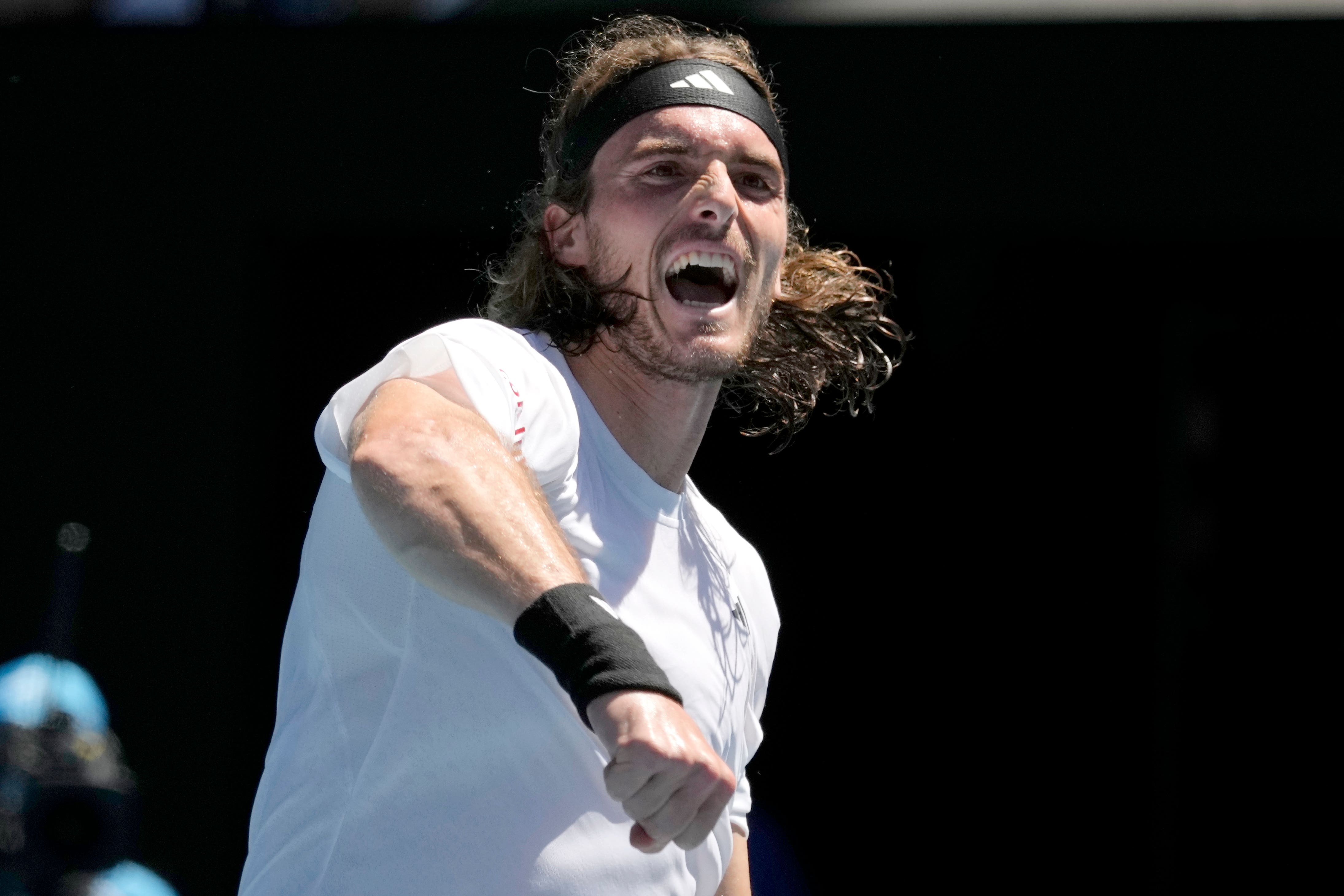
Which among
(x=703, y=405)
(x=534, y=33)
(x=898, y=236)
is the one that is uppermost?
(x=534, y=33)

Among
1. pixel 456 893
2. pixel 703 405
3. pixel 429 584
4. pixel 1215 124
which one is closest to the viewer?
pixel 429 584

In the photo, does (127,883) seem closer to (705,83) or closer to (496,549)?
(705,83)

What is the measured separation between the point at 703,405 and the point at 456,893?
83 cm

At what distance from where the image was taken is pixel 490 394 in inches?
59.6

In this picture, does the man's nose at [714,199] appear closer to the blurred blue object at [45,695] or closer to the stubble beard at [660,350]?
the stubble beard at [660,350]

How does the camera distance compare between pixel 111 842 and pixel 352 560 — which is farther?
pixel 111 842

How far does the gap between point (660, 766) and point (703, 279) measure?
128cm

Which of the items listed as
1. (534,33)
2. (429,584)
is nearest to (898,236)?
(534,33)

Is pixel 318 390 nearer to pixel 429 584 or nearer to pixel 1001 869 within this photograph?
pixel 1001 869

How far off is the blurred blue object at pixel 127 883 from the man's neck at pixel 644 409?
221 cm

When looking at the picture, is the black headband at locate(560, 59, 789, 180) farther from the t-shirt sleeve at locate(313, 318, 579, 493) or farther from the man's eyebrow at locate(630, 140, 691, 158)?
the t-shirt sleeve at locate(313, 318, 579, 493)

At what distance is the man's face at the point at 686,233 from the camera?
201cm

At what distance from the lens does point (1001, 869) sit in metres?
4.33

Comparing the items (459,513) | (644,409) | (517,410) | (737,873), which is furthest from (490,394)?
(737,873)
